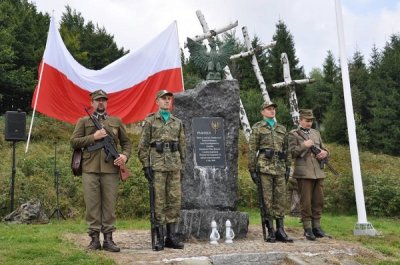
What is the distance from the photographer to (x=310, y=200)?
7164 millimetres

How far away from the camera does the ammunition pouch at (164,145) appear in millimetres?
6249

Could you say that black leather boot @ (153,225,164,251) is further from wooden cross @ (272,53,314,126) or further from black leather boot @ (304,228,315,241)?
wooden cross @ (272,53,314,126)

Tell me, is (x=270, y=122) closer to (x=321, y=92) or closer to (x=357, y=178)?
(x=357, y=178)

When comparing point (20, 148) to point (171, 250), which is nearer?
point (171, 250)

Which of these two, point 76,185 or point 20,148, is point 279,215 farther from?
point 20,148

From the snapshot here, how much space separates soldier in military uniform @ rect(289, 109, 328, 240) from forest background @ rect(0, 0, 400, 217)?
15.9ft

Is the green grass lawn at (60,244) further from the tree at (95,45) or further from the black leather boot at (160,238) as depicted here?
the tree at (95,45)

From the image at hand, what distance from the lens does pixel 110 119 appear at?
20.3ft

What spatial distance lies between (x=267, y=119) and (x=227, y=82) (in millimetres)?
1061

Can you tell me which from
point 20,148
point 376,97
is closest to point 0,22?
point 20,148

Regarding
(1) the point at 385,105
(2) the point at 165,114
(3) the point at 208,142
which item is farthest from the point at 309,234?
(1) the point at 385,105

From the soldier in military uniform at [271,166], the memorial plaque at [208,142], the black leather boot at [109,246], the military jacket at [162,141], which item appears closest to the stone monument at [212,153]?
the memorial plaque at [208,142]

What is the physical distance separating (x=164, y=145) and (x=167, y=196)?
2.14 feet

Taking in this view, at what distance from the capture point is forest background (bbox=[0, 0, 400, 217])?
11820mm
